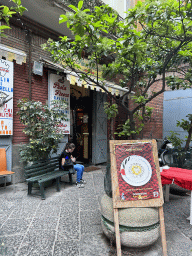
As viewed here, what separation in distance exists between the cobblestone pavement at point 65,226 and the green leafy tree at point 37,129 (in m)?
1.02

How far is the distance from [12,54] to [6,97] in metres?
1.18

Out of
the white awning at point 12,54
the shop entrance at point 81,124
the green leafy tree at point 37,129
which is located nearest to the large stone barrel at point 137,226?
the green leafy tree at point 37,129

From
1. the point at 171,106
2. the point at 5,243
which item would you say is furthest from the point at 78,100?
the point at 5,243

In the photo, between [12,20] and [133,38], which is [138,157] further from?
[12,20]

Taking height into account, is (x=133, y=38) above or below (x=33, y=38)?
below

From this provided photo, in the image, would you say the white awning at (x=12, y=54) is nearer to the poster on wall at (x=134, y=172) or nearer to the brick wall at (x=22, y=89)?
the brick wall at (x=22, y=89)

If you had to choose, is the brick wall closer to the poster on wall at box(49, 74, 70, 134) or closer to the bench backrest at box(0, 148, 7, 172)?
the poster on wall at box(49, 74, 70, 134)

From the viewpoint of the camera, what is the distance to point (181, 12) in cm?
320

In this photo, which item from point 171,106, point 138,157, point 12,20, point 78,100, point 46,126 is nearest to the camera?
point 138,157

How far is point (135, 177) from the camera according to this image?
2557mm

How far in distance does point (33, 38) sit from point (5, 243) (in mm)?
5730

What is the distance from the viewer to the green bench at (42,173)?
4.48 meters

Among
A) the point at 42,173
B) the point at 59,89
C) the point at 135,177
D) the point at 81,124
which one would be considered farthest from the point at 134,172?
the point at 81,124

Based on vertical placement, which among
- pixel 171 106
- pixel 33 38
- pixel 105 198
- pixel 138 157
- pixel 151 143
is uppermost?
pixel 33 38
